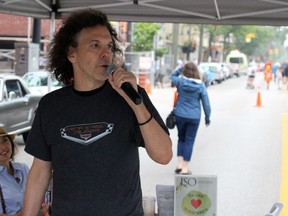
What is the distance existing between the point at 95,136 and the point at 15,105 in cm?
890

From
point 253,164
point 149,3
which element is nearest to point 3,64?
point 253,164

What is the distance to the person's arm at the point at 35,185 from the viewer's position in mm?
2576

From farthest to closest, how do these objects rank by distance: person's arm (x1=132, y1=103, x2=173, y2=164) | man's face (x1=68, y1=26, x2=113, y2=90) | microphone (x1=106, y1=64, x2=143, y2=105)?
1. man's face (x1=68, y1=26, x2=113, y2=90)
2. person's arm (x1=132, y1=103, x2=173, y2=164)
3. microphone (x1=106, y1=64, x2=143, y2=105)

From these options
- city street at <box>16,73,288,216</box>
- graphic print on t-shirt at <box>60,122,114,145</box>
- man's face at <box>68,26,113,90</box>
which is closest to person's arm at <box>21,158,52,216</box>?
graphic print on t-shirt at <box>60,122,114,145</box>

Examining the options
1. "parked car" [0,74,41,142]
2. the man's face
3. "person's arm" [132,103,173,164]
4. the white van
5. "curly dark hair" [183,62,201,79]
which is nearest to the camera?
"person's arm" [132,103,173,164]

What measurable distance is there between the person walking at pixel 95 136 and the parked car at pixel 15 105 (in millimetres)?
7933

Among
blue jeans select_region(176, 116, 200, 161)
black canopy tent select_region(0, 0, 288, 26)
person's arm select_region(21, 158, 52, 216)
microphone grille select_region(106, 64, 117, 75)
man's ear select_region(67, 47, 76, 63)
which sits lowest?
blue jeans select_region(176, 116, 200, 161)

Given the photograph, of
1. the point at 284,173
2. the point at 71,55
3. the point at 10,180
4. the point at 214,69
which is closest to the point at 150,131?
the point at 71,55

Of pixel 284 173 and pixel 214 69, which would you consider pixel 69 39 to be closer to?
pixel 284 173

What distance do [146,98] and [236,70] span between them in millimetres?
54756

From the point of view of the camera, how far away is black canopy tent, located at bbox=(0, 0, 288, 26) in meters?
5.45

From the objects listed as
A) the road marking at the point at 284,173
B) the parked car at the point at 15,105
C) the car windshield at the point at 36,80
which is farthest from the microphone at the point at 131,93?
the car windshield at the point at 36,80

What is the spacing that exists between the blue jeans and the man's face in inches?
216

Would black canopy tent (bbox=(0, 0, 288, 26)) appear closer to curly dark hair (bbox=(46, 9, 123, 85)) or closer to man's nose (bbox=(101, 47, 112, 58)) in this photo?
curly dark hair (bbox=(46, 9, 123, 85))
